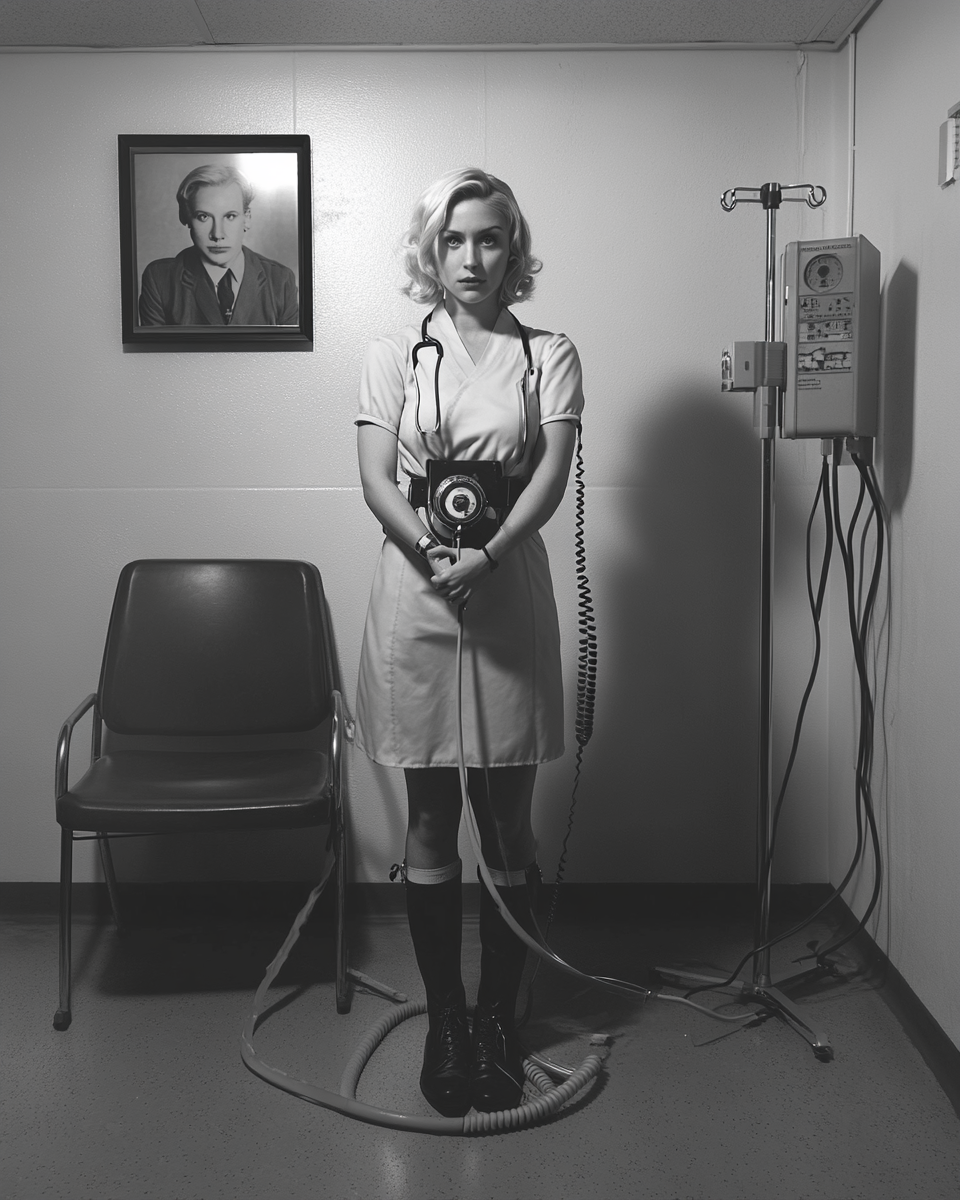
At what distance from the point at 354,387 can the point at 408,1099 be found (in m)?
1.68

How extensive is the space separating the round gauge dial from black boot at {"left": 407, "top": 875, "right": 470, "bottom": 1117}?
1420mm

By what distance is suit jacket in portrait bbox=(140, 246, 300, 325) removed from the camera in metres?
2.61

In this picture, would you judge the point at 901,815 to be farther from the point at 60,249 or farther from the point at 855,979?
the point at 60,249

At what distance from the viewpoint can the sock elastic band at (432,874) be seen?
1.98 metres

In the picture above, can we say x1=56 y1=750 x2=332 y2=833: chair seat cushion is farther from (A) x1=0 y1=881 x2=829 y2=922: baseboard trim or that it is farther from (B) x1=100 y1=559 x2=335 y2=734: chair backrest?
(A) x1=0 y1=881 x2=829 y2=922: baseboard trim

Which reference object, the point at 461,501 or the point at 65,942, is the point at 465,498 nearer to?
the point at 461,501

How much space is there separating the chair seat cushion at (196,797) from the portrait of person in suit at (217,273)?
44.6 inches

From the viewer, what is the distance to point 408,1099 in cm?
193

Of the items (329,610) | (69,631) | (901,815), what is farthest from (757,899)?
(69,631)

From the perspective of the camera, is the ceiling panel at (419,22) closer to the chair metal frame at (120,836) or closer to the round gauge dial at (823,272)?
the round gauge dial at (823,272)

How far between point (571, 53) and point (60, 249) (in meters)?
1.39

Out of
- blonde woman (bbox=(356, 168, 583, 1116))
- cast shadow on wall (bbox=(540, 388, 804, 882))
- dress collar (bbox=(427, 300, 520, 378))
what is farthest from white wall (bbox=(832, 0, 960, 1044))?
dress collar (bbox=(427, 300, 520, 378))

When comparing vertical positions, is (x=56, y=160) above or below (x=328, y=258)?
above

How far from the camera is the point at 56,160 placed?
8.54 ft
